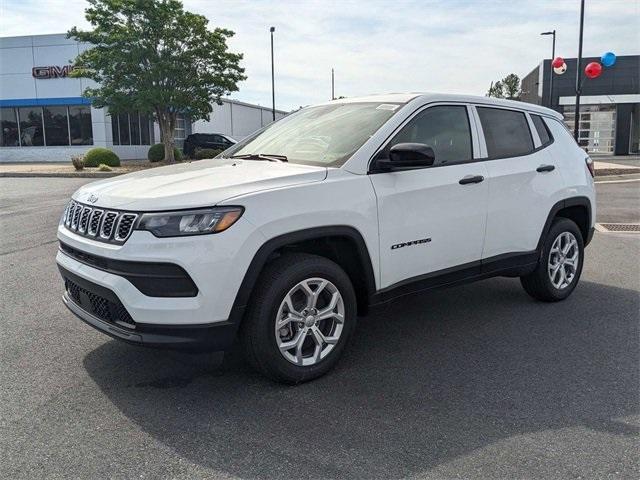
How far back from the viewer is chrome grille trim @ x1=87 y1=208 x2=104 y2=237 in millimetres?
3432

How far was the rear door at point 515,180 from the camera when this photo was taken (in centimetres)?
466

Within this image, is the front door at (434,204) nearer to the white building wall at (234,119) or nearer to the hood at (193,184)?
the hood at (193,184)

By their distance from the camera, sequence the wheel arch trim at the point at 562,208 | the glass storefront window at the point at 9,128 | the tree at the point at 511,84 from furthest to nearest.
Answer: the tree at the point at 511,84 → the glass storefront window at the point at 9,128 → the wheel arch trim at the point at 562,208

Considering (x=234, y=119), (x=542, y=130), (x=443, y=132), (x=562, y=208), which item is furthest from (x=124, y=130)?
(x=443, y=132)

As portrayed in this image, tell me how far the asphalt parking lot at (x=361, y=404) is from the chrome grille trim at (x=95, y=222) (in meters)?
0.98

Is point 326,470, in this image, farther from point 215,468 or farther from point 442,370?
point 442,370

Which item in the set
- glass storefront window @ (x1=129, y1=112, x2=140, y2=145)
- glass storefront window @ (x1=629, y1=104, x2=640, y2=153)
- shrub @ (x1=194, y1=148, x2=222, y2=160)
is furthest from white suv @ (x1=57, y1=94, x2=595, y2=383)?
glass storefront window @ (x1=629, y1=104, x2=640, y2=153)

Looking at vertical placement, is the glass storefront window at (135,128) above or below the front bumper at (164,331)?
above

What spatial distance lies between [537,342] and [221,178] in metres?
2.71

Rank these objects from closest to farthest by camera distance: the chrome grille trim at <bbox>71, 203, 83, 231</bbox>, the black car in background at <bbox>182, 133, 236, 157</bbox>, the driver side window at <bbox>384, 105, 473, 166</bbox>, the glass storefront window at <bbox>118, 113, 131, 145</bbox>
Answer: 1. the chrome grille trim at <bbox>71, 203, 83, 231</bbox>
2. the driver side window at <bbox>384, 105, 473, 166</bbox>
3. the black car in background at <bbox>182, 133, 236, 157</bbox>
4. the glass storefront window at <bbox>118, 113, 131, 145</bbox>

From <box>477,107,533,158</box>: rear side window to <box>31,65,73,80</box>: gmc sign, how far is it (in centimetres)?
3511

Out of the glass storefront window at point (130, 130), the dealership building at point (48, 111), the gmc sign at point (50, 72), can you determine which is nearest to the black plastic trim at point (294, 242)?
the dealership building at point (48, 111)

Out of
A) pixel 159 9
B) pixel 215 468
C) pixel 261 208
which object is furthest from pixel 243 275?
pixel 159 9

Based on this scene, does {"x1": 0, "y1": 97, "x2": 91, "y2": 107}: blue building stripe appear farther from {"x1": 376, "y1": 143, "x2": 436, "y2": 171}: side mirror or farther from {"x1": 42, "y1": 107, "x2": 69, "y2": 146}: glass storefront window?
{"x1": 376, "y1": 143, "x2": 436, "y2": 171}: side mirror
